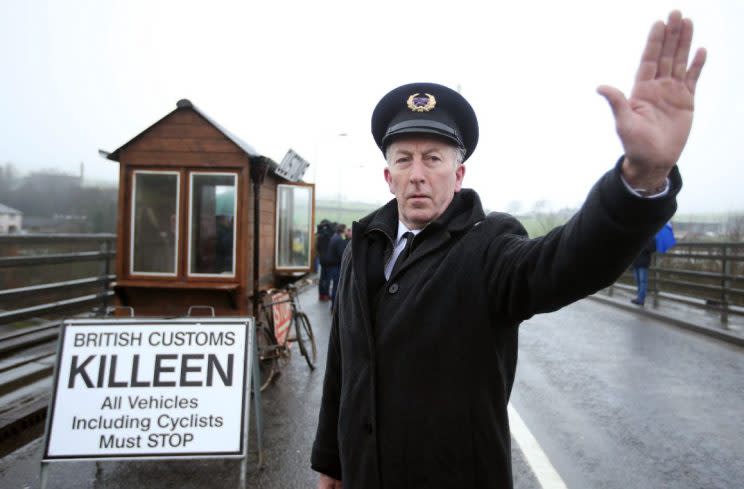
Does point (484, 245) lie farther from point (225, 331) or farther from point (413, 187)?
point (225, 331)

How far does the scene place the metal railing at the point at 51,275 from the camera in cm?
666

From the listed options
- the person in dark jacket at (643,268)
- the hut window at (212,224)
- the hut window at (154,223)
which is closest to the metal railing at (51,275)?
the hut window at (154,223)

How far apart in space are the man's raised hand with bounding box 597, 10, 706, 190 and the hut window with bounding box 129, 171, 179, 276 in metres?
6.56

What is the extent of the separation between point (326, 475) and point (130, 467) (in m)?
2.79

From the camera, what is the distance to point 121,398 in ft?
12.8

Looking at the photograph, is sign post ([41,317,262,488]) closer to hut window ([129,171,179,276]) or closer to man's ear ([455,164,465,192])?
man's ear ([455,164,465,192])

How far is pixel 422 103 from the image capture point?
1.94 meters

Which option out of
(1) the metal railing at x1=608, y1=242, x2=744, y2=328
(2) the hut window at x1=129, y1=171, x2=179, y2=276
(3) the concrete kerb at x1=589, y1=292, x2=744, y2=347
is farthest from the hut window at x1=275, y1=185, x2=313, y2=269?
(1) the metal railing at x1=608, y1=242, x2=744, y2=328

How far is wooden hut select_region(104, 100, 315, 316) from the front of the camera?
6.85 m

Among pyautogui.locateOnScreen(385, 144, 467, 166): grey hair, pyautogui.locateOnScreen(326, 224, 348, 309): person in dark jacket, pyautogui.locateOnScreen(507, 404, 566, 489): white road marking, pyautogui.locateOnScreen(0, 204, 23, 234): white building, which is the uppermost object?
pyautogui.locateOnScreen(0, 204, 23, 234): white building

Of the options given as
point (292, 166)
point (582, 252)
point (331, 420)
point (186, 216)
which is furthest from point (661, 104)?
point (292, 166)

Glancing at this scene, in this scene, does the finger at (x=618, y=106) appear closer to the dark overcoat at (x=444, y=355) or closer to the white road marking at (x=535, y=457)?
the dark overcoat at (x=444, y=355)

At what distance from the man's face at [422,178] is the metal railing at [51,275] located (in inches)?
251

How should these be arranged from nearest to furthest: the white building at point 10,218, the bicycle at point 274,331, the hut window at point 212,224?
the bicycle at point 274,331 → the hut window at point 212,224 → the white building at point 10,218
